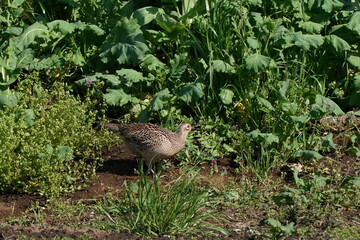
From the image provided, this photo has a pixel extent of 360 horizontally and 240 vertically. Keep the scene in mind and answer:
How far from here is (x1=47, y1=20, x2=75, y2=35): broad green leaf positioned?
414 inches

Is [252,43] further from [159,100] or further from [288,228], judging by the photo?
[288,228]

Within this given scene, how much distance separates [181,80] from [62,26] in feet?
5.18

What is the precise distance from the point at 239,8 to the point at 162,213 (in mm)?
3410

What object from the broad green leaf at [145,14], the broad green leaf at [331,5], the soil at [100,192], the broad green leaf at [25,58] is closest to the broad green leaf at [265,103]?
the soil at [100,192]

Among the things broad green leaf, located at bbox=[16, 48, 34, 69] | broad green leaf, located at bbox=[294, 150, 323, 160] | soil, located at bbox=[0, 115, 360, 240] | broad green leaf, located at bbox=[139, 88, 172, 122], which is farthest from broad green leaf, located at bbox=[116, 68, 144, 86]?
broad green leaf, located at bbox=[294, 150, 323, 160]

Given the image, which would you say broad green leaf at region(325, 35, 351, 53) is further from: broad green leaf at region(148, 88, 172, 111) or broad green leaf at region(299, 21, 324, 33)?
broad green leaf at region(148, 88, 172, 111)

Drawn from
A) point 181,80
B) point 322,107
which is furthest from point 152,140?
point 322,107

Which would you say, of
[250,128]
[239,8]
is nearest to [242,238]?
[250,128]

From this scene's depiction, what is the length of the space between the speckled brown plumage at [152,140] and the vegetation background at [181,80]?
13.6 inches

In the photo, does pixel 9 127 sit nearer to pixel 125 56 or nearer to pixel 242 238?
pixel 125 56

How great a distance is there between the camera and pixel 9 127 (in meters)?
9.00

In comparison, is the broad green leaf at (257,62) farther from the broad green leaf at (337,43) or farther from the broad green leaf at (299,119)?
the broad green leaf at (337,43)

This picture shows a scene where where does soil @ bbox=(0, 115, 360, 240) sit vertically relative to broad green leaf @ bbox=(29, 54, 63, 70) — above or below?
below

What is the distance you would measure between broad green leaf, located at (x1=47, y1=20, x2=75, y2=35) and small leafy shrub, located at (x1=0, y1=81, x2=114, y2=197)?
0.74 m
